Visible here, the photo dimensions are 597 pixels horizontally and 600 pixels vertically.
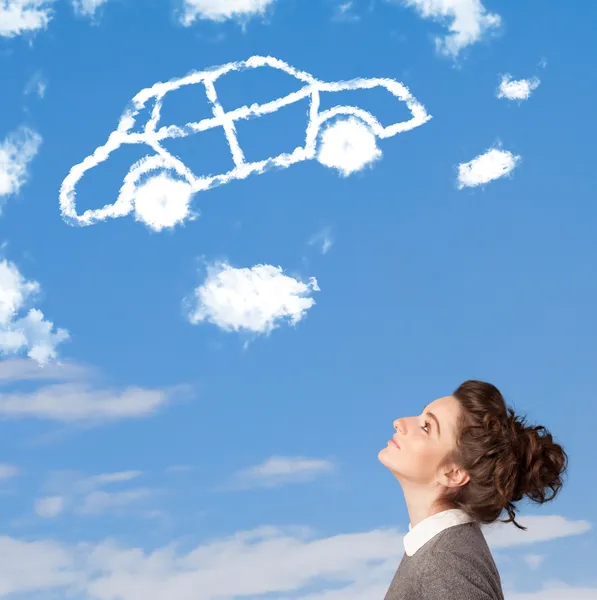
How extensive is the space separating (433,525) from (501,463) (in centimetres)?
38

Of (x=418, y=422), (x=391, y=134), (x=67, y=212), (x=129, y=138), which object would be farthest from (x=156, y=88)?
(x=418, y=422)

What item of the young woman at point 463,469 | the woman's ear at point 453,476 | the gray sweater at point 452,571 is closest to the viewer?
the gray sweater at point 452,571

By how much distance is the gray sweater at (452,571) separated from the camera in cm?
351

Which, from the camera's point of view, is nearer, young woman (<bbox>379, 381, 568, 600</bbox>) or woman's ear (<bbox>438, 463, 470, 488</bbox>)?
young woman (<bbox>379, 381, 568, 600</bbox>)

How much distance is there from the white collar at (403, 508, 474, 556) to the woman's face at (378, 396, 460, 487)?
15 cm

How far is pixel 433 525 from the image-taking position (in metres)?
3.79

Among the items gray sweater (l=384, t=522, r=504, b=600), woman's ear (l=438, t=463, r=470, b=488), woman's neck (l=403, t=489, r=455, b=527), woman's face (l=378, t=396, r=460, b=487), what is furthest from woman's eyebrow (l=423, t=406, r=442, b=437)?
gray sweater (l=384, t=522, r=504, b=600)

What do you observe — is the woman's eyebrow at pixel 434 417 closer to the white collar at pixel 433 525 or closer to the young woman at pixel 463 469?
the young woman at pixel 463 469

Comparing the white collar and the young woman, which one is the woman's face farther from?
the white collar

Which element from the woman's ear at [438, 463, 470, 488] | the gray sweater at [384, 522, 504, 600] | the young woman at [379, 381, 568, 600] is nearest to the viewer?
the gray sweater at [384, 522, 504, 600]

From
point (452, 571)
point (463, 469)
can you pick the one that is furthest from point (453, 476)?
point (452, 571)

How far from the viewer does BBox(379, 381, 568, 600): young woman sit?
12.4 feet

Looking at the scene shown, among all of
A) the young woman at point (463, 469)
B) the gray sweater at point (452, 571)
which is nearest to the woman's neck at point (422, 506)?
the young woman at point (463, 469)

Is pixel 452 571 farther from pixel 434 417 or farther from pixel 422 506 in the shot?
pixel 434 417
